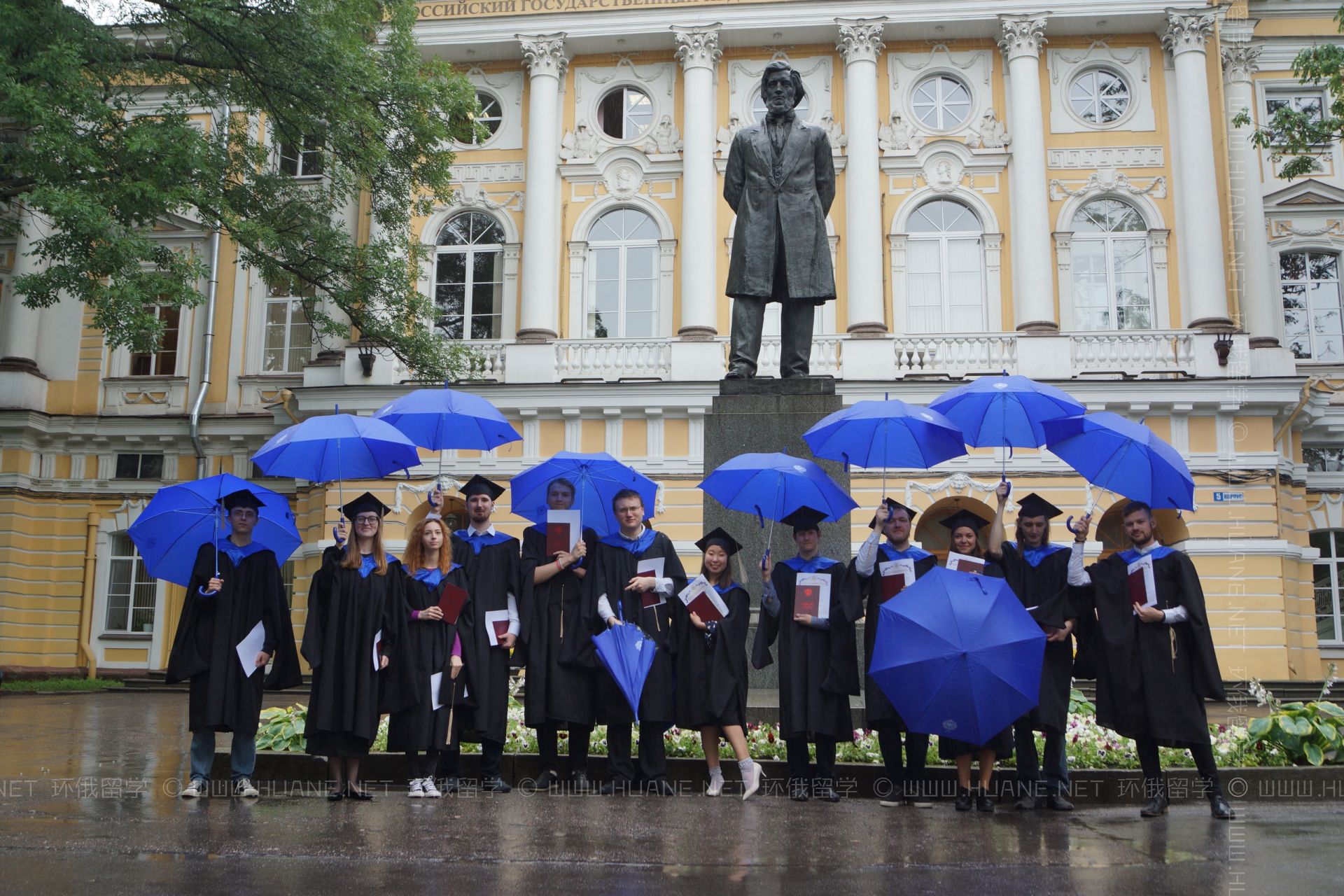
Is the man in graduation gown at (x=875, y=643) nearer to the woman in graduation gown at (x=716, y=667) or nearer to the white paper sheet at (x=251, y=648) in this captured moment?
the woman in graduation gown at (x=716, y=667)

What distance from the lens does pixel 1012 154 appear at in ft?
85.6

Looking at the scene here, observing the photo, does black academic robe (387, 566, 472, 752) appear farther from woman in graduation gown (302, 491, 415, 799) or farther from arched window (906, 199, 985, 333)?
arched window (906, 199, 985, 333)

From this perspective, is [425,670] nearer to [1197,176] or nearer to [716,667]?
[716,667]

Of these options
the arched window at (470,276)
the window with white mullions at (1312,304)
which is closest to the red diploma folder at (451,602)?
the arched window at (470,276)

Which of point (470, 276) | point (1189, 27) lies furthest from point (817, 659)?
point (1189, 27)

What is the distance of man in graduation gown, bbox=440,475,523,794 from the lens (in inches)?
315

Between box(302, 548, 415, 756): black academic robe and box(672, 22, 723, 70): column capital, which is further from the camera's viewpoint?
box(672, 22, 723, 70): column capital

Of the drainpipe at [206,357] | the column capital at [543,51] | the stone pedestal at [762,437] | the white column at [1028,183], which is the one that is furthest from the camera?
the drainpipe at [206,357]

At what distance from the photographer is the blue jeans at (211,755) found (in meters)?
7.83

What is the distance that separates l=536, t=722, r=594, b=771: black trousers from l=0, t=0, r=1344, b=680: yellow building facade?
15.4 meters

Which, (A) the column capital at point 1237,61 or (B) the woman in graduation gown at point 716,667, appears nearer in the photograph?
(B) the woman in graduation gown at point 716,667

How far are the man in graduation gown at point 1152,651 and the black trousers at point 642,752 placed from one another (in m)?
2.64

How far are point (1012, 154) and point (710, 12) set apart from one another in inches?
273

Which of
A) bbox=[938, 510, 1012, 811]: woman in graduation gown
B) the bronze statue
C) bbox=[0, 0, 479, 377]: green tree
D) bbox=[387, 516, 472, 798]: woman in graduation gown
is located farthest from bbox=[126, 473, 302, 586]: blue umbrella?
bbox=[0, 0, 479, 377]: green tree
